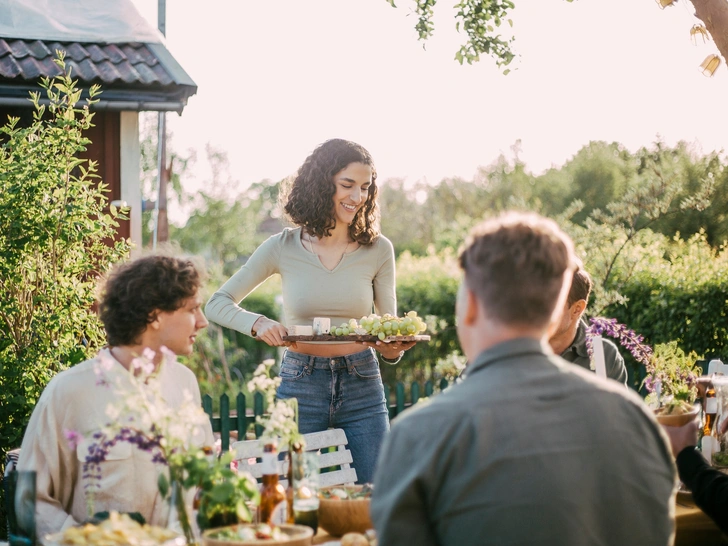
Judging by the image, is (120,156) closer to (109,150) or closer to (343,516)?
(109,150)

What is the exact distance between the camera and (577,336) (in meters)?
3.59

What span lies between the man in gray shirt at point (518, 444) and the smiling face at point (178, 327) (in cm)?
122

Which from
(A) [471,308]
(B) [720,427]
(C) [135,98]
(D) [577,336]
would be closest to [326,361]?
(D) [577,336]

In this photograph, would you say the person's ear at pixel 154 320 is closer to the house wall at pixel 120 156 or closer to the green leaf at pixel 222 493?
the green leaf at pixel 222 493

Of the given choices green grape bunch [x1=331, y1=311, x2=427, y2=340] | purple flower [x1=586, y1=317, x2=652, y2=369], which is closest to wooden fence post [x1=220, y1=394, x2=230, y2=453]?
green grape bunch [x1=331, y1=311, x2=427, y2=340]

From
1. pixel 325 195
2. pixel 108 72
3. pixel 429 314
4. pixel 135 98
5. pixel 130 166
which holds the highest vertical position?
pixel 108 72

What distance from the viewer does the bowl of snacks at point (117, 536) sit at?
6.02 feet

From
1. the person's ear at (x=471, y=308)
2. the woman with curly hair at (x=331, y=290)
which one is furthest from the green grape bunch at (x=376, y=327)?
the person's ear at (x=471, y=308)

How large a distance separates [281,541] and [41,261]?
9.88ft

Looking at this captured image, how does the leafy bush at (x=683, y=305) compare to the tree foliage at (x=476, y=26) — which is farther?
the leafy bush at (x=683, y=305)

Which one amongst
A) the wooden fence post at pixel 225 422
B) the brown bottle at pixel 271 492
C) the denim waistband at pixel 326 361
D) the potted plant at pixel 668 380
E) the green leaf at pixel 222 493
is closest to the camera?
the green leaf at pixel 222 493

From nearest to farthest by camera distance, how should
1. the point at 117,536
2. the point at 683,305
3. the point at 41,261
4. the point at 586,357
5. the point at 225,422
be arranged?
the point at 117,536, the point at 586,357, the point at 41,261, the point at 225,422, the point at 683,305

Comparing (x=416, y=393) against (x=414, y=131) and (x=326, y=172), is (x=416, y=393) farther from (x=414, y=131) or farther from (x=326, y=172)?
(x=414, y=131)

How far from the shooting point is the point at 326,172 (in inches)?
150
